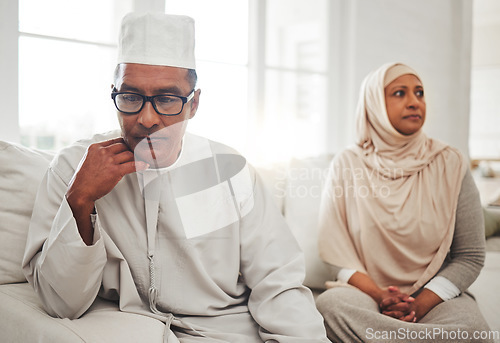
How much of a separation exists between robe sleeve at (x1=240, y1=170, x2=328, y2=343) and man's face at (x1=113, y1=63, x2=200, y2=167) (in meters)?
0.32

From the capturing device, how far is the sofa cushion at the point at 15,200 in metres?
1.36

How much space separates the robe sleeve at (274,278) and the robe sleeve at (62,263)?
43cm

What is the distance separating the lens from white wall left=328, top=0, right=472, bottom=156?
10.5 feet

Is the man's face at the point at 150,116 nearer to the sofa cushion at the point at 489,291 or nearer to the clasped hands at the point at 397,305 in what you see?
the clasped hands at the point at 397,305

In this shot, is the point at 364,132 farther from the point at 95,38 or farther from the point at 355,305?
the point at 95,38

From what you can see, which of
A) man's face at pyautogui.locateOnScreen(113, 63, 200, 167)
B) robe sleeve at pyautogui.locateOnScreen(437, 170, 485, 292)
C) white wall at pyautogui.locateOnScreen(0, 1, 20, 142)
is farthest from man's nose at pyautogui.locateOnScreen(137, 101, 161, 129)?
robe sleeve at pyautogui.locateOnScreen(437, 170, 485, 292)

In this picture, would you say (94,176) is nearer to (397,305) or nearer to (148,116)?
(148,116)

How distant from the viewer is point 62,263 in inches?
43.3

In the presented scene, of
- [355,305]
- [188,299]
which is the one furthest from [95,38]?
[355,305]

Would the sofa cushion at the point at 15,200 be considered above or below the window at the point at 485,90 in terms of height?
below

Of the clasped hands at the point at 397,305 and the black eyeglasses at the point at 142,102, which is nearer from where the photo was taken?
the black eyeglasses at the point at 142,102

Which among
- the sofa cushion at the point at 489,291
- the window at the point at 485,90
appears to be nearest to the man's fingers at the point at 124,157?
the sofa cushion at the point at 489,291

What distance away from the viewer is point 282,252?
A: 136 centimetres

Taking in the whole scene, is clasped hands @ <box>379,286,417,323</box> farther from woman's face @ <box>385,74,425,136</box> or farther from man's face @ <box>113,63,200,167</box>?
man's face @ <box>113,63,200,167</box>
